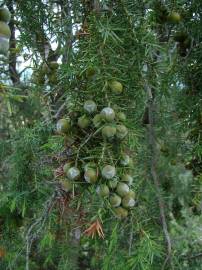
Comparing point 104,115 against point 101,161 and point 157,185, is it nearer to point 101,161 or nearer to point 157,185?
point 101,161

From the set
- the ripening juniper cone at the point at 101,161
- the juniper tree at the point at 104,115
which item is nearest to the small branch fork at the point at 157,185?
the juniper tree at the point at 104,115

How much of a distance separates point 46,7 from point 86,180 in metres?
0.83

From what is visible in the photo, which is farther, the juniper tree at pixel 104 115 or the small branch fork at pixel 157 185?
the small branch fork at pixel 157 185

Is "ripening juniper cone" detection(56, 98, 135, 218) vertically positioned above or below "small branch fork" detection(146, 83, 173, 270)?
above

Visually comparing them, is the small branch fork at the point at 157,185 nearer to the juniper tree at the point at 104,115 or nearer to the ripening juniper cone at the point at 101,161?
the juniper tree at the point at 104,115

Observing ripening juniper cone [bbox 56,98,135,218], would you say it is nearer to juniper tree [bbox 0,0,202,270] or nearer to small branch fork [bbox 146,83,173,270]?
juniper tree [bbox 0,0,202,270]

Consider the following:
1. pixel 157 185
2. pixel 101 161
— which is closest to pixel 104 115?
pixel 101 161

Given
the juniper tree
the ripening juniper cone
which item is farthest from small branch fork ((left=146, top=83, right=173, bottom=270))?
the ripening juniper cone

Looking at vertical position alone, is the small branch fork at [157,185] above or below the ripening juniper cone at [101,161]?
below

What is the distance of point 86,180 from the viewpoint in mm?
859

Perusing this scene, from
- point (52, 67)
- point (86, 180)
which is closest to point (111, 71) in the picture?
point (86, 180)

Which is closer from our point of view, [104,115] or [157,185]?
[104,115]

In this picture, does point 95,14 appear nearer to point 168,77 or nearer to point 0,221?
point 168,77

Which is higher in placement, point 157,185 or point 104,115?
point 104,115
